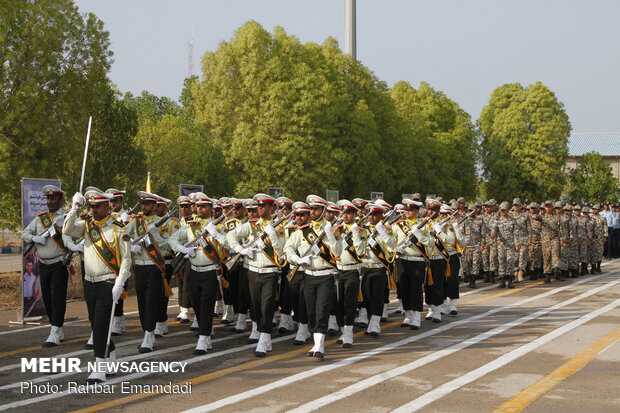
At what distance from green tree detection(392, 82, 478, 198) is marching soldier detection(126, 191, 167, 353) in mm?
39586

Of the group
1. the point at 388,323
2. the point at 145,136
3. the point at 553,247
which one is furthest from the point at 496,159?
the point at 388,323

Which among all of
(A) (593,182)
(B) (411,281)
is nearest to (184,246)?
(B) (411,281)

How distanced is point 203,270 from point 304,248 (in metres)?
1.52

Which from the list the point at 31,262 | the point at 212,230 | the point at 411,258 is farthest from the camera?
the point at 31,262

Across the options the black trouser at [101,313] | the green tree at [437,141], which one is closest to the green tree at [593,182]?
the green tree at [437,141]

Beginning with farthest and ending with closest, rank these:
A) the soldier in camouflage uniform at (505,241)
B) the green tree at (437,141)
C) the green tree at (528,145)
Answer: the green tree at (528,145) < the green tree at (437,141) < the soldier in camouflage uniform at (505,241)

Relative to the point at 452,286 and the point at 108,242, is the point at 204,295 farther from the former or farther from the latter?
the point at 452,286

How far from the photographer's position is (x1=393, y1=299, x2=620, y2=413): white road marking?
7473mm

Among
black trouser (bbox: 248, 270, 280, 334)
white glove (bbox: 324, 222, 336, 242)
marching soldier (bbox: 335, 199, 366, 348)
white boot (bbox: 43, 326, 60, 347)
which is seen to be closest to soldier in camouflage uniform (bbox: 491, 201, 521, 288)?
→ marching soldier (bbox: 335, 199, 366, 348)

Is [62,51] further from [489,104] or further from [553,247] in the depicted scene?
[489,104]

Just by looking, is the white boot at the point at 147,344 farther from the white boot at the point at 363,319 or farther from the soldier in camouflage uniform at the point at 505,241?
the soldier in camouflage uniform at the point at 505,241

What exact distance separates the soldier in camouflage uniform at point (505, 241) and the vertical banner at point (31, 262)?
37.3ft

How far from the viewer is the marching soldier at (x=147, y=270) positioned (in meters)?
10.3

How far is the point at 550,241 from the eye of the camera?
20.8 m
